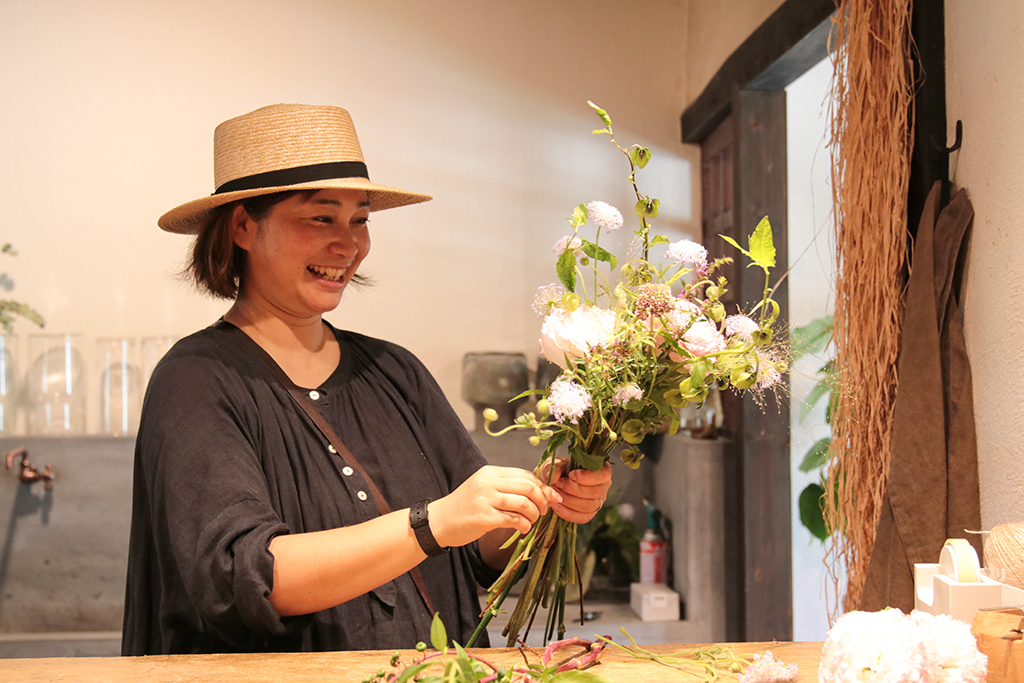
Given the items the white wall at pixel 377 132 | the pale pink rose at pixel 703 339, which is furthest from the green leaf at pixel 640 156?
the white wall at pixel 377 132

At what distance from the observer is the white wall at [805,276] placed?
299 cm

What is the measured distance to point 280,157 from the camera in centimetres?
144

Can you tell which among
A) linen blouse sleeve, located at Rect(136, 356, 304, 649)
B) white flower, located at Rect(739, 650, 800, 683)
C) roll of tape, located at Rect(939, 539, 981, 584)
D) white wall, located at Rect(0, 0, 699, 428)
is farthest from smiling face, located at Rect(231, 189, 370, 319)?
white wall, located at Rect(0, 0, 699, 428)

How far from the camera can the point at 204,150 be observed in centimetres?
311

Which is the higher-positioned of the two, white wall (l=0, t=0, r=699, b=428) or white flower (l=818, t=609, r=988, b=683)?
white wall (l=0, t=0, r=699, b=428)

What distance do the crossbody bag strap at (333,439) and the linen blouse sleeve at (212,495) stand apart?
0.29 ft

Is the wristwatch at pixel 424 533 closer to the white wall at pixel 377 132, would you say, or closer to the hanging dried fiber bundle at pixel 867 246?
the hanging dried fiber bundle at pixel 867 246

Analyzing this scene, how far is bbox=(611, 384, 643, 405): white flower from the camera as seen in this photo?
0.99 metres

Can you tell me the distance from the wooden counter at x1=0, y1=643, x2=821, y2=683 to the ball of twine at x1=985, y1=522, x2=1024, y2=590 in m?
0.24

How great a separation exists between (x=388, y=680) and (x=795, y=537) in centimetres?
247

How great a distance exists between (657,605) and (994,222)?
1.97 m

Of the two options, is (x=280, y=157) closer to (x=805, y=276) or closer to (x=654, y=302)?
(x=654, y=302)

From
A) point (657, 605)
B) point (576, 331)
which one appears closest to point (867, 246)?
point (576, 331)

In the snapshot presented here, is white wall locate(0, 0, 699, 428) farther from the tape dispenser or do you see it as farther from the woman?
the tape dispenser
